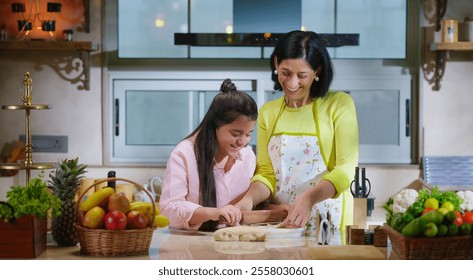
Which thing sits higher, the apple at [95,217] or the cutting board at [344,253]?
the apple at [95,217]

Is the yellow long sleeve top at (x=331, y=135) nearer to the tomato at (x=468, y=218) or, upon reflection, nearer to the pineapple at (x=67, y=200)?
the tomato at (x=468, y=218)

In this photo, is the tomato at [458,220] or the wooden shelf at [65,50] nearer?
the tomato at [458,220]

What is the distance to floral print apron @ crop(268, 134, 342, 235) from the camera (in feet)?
10.1

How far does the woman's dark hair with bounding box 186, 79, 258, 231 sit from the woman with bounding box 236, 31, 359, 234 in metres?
0.13

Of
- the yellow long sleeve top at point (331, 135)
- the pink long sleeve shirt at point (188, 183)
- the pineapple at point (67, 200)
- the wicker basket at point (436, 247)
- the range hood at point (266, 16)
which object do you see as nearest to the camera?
the wicker basket at point (436, 247)

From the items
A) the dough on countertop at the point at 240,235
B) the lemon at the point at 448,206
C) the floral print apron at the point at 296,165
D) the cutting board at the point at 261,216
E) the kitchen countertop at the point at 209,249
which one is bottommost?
the kitchen countertop at the point at 209,249

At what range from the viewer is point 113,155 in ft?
16.1

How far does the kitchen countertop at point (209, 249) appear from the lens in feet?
7.79

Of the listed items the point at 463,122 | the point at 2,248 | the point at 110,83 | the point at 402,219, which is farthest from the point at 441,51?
the point at 2,248

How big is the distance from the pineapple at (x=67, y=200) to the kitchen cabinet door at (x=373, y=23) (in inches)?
111

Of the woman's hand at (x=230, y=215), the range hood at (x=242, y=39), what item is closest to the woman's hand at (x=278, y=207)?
the woman's hand at (x=230, y=215)

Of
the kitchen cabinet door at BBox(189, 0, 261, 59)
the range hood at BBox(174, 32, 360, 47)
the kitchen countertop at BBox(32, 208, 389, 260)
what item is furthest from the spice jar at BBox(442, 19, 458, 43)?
the kitchen countertop at BBox(32, 208, 389, 260)

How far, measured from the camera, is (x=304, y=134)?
307 cm

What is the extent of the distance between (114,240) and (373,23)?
3131 millimetres
